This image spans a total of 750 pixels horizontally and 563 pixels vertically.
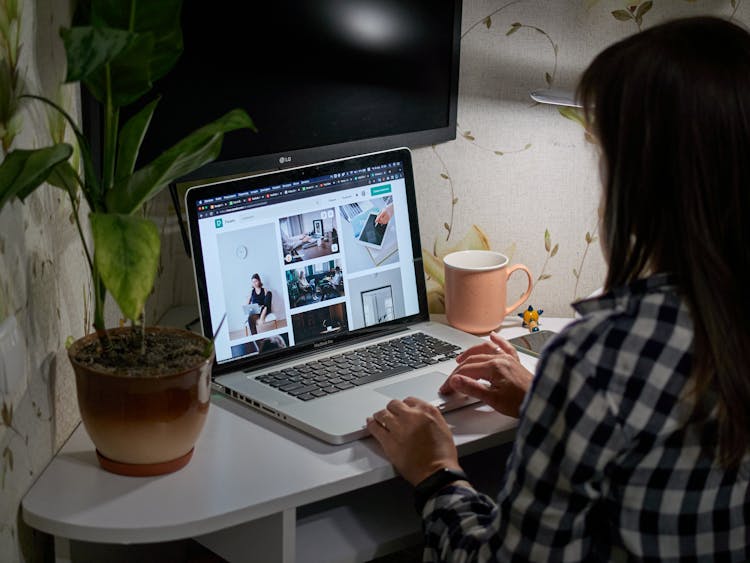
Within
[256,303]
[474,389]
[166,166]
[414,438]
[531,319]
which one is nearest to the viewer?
[166,166]

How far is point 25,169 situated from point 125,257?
0.12 m

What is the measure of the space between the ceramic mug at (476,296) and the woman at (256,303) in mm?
342

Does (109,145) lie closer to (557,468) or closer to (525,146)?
(557,468)

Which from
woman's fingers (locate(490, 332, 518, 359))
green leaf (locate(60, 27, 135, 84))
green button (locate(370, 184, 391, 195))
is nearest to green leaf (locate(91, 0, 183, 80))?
green leaf (locate(60, 27, 135, 84))

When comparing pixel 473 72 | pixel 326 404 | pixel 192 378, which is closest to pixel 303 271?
pixel 326 404

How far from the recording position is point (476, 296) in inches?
63.0

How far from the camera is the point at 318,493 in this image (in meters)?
1.13

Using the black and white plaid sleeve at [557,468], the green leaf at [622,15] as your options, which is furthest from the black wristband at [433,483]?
the green leaf at [622,15]

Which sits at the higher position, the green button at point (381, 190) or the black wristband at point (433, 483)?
the green button at point (381, 190)

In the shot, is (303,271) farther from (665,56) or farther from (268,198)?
(665,56)

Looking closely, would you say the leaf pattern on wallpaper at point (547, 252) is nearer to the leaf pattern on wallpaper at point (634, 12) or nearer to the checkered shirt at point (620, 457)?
the leaf pattern on wallpaper at point (634, 12)

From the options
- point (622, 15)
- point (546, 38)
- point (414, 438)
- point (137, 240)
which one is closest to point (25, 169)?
point (137, 240)

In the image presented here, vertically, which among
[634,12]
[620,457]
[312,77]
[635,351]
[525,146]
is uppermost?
[634,12]

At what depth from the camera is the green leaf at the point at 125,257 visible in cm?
95
